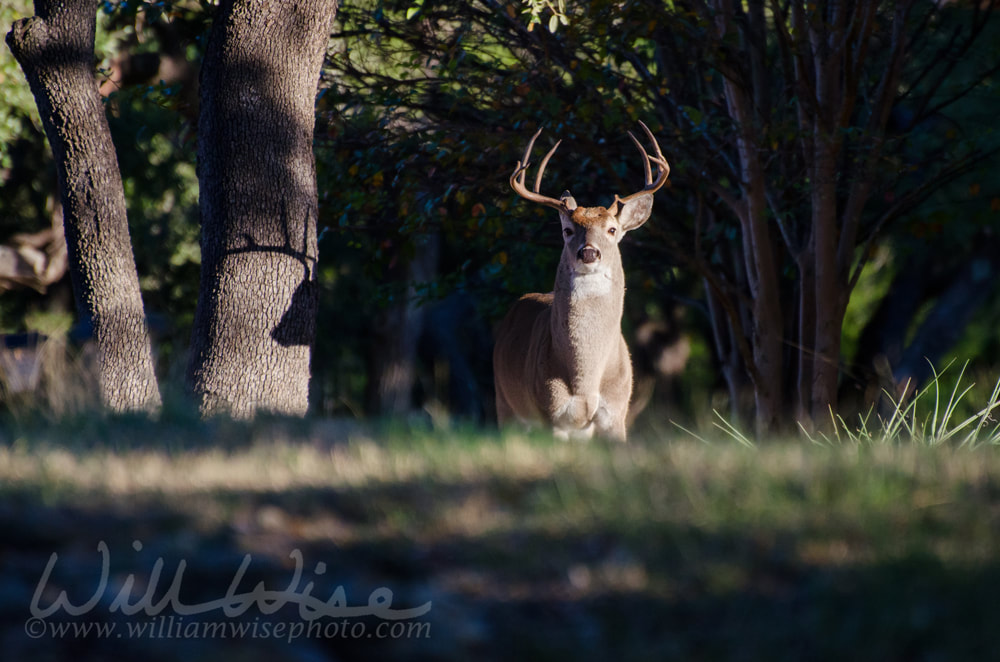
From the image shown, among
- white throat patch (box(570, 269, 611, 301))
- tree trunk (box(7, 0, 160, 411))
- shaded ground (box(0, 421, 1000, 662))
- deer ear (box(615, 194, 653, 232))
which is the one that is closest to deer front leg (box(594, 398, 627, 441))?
white throat patch (box(570, 269, 611, 301))

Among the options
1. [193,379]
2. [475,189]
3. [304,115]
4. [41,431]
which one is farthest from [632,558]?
[475,189]

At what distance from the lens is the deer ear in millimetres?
9062

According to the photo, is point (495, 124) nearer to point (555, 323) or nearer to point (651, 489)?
point (555, 323)

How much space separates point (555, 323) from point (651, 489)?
5.09m

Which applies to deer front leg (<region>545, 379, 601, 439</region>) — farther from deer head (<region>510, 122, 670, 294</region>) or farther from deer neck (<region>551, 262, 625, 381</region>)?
deer head (<region>510, 122, 670, 294</region>)

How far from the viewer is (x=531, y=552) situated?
331 centimetres

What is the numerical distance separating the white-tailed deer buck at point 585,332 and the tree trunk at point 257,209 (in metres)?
1.80

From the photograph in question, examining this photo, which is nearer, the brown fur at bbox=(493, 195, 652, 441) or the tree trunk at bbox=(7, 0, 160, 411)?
the tree trunk at bbox=(7, 0, 160, 411)

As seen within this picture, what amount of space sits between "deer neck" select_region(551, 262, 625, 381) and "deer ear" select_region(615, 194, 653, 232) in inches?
23.1

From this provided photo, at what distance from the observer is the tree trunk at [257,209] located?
7.13 meters

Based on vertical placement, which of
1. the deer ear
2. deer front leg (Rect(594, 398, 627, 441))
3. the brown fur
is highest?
the deer ear

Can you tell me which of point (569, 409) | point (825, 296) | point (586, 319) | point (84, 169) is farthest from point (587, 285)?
point (84, 169)

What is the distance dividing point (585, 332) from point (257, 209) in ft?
8.64

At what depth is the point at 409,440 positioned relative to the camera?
4621 millimetres
